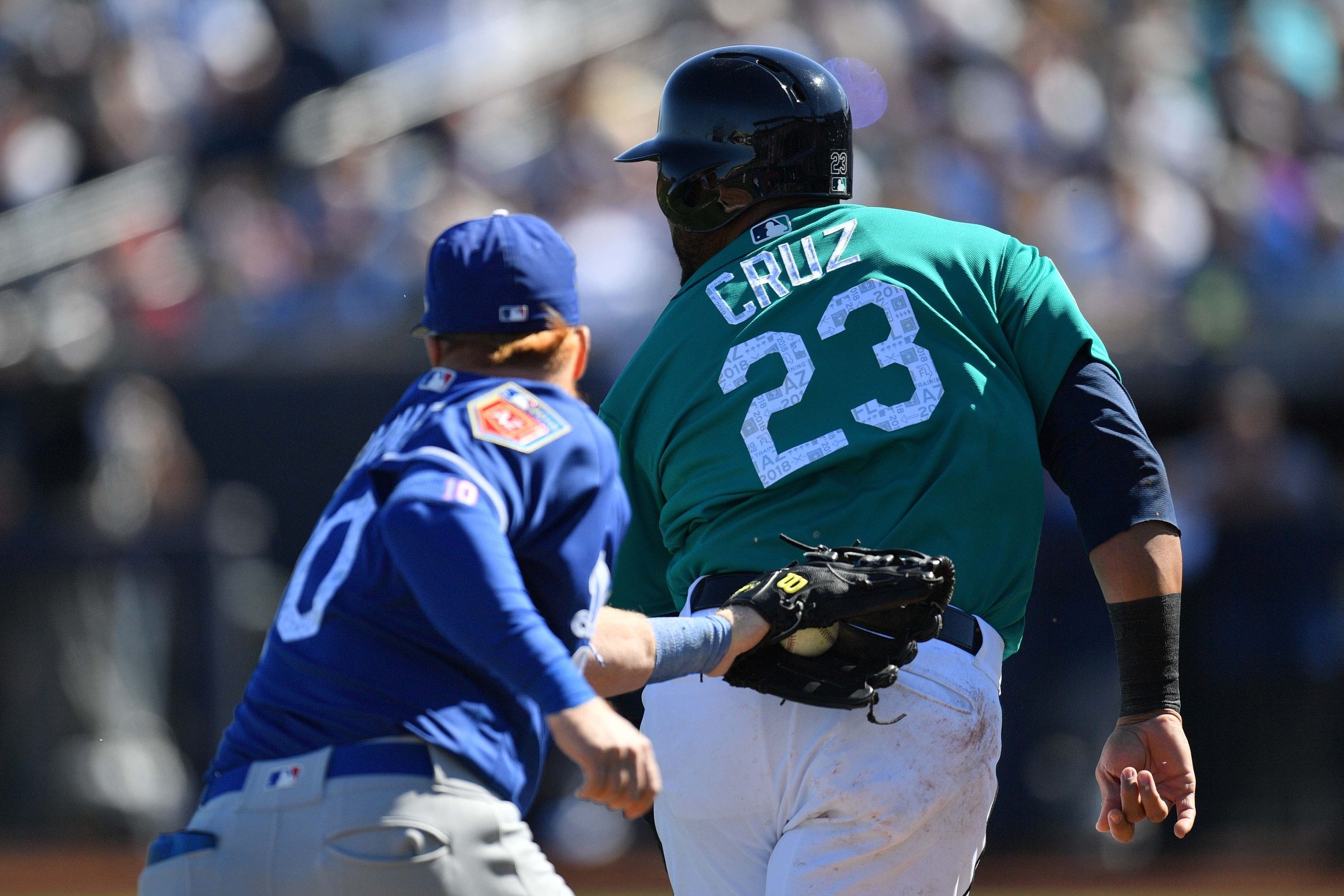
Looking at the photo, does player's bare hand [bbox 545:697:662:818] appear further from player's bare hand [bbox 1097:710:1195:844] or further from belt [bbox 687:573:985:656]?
player's bare hand [bbox 1097:710:1195:844]

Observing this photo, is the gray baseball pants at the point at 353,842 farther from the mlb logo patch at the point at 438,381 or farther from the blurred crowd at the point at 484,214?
the blurred crowd at the point at 484,214

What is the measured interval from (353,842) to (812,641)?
99 cm

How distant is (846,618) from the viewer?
3.01m

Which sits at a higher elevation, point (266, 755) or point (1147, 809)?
point (266, 755)

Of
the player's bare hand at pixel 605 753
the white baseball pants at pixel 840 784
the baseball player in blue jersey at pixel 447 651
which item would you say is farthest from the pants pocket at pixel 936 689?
the player's bare hand at pixel 605 753

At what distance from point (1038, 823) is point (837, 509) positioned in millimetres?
5212

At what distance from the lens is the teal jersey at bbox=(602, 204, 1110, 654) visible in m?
3.14

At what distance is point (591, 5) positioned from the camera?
39.3 ft

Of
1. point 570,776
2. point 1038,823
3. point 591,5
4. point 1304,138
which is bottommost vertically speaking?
Answer: point 1038,823

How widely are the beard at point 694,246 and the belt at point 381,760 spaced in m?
1.44

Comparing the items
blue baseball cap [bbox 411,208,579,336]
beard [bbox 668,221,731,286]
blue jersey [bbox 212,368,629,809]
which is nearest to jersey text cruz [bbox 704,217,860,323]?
beard [bbox 668,221,731,286]

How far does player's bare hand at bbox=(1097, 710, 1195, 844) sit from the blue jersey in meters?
1.12

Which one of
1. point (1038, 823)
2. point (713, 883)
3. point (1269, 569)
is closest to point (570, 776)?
point (1038, 823)

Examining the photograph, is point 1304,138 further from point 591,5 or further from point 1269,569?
point 591,5
